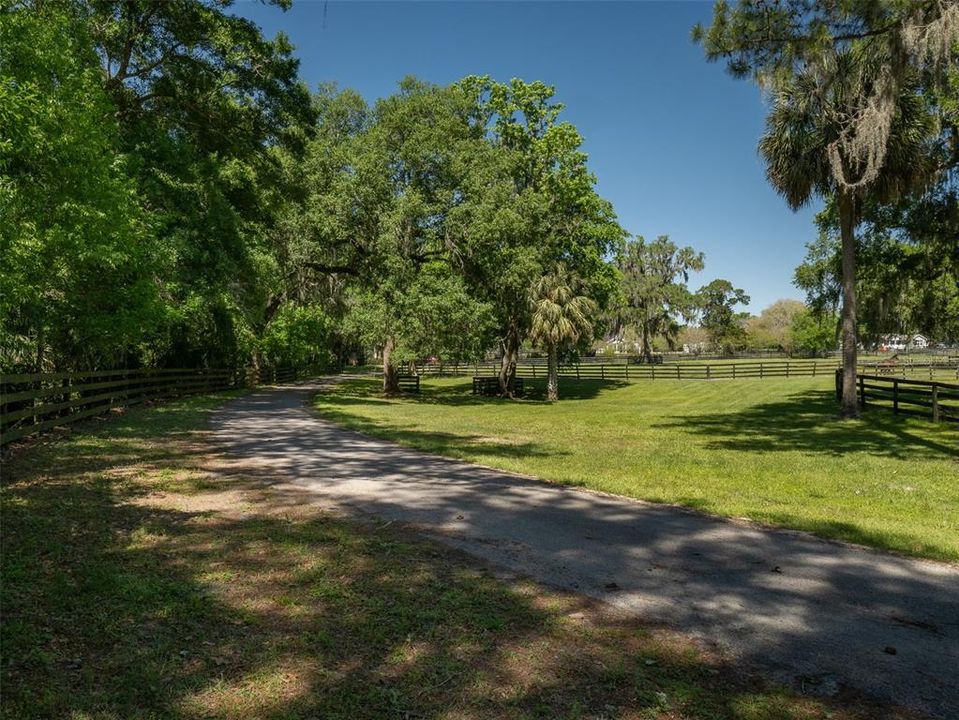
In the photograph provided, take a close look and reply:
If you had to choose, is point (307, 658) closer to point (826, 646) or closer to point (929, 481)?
point (826, 646)

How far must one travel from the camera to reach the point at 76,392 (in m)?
14.7

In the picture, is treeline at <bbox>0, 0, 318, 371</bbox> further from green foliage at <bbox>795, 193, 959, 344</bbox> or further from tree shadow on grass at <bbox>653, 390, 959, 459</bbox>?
green foliage at <bbox>795, 193, 959, 344</bbox>

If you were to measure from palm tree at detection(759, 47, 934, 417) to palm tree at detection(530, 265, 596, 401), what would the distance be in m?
12.4

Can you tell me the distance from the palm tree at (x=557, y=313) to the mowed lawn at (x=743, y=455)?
422 cm

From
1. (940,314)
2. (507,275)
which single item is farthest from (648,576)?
(940,314)

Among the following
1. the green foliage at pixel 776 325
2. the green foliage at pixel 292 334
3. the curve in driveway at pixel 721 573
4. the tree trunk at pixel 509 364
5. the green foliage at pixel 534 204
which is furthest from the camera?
the green foliage at pixel 776 325

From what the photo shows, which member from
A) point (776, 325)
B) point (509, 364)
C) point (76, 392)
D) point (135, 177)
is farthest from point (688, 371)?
point (776, 325)

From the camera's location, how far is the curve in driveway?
355cm

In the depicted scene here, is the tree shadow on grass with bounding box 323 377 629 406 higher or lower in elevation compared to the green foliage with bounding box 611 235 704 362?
lower

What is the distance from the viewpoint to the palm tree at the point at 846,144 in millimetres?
16125

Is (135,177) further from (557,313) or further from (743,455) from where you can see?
(557,313)

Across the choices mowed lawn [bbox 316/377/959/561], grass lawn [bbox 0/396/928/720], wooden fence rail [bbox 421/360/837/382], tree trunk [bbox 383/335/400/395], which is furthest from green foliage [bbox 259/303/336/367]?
grass lawn [bbox 0/396/928/720]

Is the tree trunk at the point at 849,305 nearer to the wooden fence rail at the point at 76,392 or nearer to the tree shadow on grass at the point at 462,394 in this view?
the tree shadow on grass at the point at 462,394

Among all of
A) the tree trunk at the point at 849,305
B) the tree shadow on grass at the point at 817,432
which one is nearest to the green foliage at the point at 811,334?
the tree shadow on grass at the point at 817,432
